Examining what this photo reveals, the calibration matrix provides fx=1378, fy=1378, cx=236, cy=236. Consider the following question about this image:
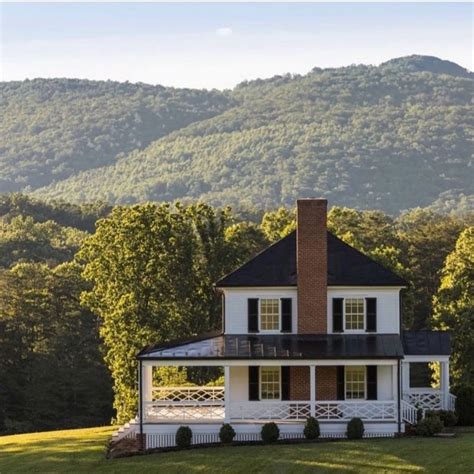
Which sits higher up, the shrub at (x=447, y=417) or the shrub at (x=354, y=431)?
the shrub at (x=447, y=417)

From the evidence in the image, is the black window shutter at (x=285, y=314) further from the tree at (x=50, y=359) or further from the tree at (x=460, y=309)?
the tree at (x=50, y=359)

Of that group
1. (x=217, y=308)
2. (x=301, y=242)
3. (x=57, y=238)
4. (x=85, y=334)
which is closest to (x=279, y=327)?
(x=301, y=242)

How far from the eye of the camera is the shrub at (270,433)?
145ft

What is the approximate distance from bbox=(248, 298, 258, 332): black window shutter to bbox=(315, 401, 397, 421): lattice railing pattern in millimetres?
4297

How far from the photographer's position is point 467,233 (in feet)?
233

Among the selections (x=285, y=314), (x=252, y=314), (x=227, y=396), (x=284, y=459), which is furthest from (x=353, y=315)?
(x=284, y=459)

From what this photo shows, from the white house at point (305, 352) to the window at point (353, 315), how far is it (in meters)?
0.03

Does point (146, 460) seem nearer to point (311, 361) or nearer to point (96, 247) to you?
point (311, 361)

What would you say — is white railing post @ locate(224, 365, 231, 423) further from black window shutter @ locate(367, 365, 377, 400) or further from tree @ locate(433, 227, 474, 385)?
tree @ locate(433, 227, 474, 385)

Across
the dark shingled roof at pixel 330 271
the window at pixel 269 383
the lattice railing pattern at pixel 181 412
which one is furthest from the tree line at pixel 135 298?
the lattice railing pattern at pixel 181 412

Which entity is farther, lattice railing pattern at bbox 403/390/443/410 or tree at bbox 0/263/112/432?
tree at bbox 0/263/112/432

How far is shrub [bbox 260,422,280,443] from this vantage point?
44.1 meters

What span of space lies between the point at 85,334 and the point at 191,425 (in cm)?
3860

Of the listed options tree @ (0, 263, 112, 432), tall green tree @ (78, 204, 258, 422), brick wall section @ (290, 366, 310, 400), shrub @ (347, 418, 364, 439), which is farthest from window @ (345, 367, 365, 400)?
tree @ (0, 263, 112, 432)
